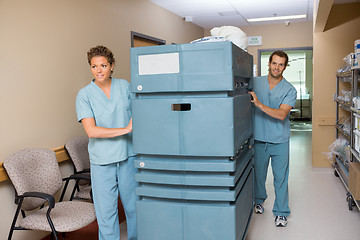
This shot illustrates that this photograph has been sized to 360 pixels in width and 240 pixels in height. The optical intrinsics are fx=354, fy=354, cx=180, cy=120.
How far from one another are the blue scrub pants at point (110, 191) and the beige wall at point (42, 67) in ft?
3.08

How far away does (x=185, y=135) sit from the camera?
1677 millimetres

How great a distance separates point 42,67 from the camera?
3.17m

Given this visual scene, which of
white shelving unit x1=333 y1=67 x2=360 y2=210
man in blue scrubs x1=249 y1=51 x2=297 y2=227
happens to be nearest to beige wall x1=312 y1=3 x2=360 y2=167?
white shelving unit x1=333 y1=67 x2=360 y2=210

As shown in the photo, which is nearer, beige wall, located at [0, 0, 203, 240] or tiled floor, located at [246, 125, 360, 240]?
beige wall, located at [0, 0, 203, 240]

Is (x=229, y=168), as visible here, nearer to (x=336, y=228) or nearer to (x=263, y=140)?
(x=263, y=140)

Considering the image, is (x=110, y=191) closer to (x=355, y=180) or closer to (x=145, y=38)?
(x=355, y=180)

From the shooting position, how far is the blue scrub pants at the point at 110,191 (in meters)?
2.31

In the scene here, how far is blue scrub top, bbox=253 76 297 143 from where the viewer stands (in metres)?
3.19

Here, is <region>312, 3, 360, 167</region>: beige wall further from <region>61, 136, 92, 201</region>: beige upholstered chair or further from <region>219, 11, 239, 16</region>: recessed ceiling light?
<region>61, 136, 92, 201</region>: beige upholstered chair

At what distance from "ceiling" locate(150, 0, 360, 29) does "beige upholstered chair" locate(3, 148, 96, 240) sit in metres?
3.79

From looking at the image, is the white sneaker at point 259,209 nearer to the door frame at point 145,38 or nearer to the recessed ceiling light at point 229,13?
the door frame at point 145,38

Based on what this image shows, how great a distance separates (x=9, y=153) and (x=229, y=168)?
77.8 inches

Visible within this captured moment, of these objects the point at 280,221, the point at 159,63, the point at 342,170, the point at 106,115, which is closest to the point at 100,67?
the point at 106,115

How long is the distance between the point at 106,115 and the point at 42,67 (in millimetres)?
1229
